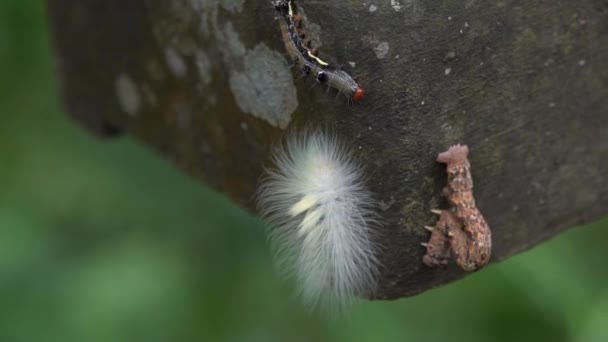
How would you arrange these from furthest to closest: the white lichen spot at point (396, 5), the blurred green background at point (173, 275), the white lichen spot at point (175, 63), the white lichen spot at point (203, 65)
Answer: the blurred green background at point (173, 275) < the white lichen spot at point (175, 63) < the white lichen spot at point (203, 65) < the white lichen spot at point (396, 5)

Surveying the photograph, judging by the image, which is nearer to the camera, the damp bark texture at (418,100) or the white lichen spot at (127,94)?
the damp bark texture at (418,100)

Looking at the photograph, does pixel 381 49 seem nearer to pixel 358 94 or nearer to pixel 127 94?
pixel 358 94

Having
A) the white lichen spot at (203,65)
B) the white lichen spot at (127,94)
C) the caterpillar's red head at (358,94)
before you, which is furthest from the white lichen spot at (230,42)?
the white lichen spot at (127,94)

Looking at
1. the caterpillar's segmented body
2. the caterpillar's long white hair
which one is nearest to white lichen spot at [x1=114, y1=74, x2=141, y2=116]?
the caterpillar's long white hair

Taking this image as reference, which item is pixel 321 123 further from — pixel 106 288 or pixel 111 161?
pixel 111 161

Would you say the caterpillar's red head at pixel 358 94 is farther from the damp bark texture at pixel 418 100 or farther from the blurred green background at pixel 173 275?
the blurred green background at pixel 173 275

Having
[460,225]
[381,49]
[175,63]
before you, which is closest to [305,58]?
[381,49]

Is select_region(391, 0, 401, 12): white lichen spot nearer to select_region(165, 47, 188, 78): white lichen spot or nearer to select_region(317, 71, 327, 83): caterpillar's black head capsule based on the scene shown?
select_region(317, 71, 327, 83): caterpillar's black head capsule
